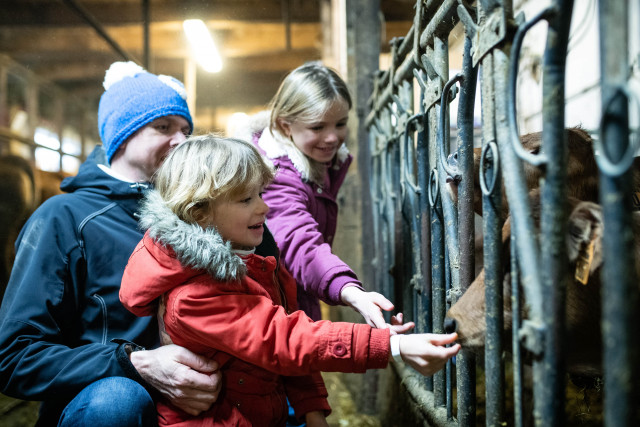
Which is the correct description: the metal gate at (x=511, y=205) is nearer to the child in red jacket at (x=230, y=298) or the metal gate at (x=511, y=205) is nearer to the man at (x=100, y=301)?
the child in red jacket at (x=230, y=298)

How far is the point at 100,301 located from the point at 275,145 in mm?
942

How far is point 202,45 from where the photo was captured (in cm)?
665

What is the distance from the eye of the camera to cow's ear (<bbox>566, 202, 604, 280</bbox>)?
3.69 feet

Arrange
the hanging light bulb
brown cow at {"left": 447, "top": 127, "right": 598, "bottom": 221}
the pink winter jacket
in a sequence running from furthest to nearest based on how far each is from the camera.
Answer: the hanging light bulb
the pink winter jacket
brown cow at {"left": 447, "top": 127, "right": 598, "bottom": 221}

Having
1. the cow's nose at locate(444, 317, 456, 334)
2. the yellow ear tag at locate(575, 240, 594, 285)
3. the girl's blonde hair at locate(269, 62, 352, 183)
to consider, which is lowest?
the cow's nose at locate(444, 317, 456, 334)

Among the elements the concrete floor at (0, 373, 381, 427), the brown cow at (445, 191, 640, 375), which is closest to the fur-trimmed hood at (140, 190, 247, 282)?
the brown cow at (445, 191, 640, 375)

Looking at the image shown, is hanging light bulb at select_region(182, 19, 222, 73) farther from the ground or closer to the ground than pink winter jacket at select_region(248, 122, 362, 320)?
farther from the ground

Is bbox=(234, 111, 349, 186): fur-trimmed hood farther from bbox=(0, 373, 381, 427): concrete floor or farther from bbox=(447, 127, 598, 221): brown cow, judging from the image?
bbox=(0, 373, 381, 427): concrete floor

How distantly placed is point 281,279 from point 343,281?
0.22 metres

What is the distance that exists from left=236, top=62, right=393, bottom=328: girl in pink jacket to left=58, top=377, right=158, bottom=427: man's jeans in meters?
0.67

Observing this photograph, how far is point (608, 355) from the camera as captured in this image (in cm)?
77

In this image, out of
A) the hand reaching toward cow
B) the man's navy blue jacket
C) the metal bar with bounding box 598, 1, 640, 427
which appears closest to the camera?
the metal bar with bounding box 598, 1, 640, 427

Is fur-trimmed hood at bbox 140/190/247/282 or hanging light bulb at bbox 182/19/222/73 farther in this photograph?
hanging light bulb at bbox 182/19/222/73

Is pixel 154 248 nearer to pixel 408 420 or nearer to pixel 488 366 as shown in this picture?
pixel 488 366
